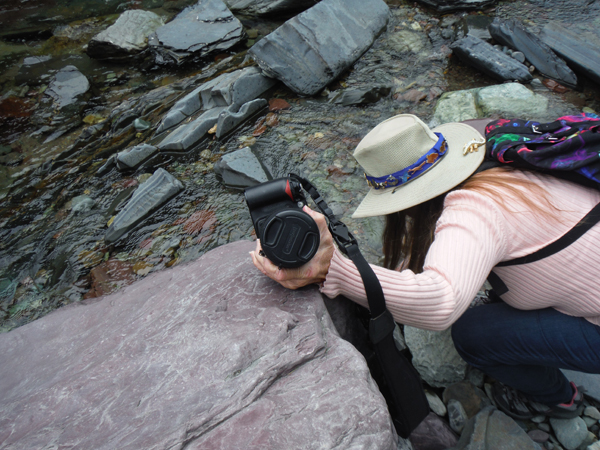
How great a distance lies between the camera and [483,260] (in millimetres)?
1305

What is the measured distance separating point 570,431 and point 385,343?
48.7 inches

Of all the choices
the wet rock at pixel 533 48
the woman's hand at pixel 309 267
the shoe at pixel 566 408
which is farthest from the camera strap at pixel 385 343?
the wet rock at pixel 533 48

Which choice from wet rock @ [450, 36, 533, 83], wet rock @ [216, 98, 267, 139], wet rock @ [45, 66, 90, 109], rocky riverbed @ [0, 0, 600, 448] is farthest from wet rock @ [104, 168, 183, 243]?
wet rock @ [450, 36, 533, 83]

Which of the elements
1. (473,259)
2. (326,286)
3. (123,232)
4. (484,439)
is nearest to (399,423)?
(484,439)

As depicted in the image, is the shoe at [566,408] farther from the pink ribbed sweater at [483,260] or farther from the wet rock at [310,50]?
the wet rock at [310,50]

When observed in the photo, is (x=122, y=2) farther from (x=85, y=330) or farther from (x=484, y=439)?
(x=484, y=439)

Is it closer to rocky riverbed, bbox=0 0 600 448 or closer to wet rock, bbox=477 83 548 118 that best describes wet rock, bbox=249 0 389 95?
rocky riverbed, bbox=0 0 600 448

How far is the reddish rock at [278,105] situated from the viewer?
4.35m

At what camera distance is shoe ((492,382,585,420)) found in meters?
2.02

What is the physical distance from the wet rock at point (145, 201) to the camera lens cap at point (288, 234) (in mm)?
2401

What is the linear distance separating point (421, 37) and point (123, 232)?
4280 millimetres

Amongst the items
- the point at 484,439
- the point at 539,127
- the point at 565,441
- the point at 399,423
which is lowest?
the point at 565,441

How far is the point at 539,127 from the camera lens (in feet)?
4.81

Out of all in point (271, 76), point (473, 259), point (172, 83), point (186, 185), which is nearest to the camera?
point (473, 259)
